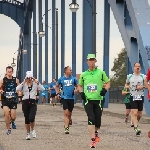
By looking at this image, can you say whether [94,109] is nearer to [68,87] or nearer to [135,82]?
[135,82]

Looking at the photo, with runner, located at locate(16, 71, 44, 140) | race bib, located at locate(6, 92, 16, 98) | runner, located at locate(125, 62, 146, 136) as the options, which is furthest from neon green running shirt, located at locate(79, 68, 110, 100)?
race bib, located at locate(6, 92, 16, 98)

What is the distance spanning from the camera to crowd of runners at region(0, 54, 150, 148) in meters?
12.6

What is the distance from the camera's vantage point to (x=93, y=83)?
41.2 feet

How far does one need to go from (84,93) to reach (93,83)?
27 cm

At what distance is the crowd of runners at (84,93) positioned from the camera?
12594 mm

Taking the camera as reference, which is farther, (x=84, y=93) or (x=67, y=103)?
(x=67, y=103)

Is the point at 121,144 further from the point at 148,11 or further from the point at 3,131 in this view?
the point at 148,11

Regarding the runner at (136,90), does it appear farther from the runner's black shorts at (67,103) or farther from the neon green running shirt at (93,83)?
the neon green running shirt at (93,83)

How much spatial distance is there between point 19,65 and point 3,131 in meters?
65.2

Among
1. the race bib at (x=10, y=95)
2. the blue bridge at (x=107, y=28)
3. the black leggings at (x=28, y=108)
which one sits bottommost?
the black leggings at (x=28, y=108)

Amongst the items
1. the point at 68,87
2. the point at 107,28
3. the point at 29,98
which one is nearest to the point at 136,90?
the point at 68,87

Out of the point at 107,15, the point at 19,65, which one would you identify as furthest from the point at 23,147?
the point at 19,65

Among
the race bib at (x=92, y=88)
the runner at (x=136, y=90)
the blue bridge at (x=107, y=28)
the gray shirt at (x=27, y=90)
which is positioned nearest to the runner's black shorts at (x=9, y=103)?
the gray shirt at (x=27, y=90)

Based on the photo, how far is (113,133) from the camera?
1608 cm
